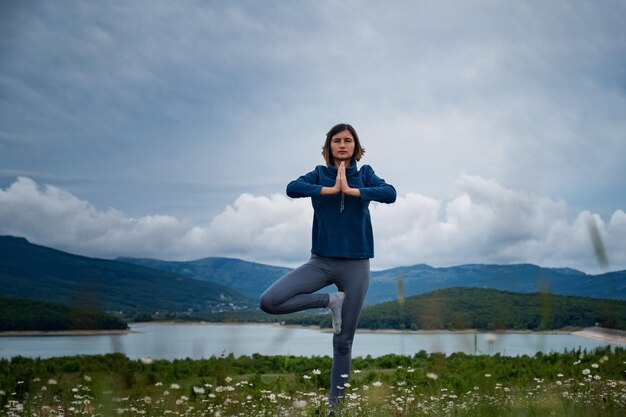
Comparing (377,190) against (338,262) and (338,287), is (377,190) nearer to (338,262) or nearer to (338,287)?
(338,262)

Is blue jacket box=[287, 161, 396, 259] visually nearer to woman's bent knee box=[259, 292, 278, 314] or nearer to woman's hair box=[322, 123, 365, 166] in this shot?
woman's hair box=[322, 123, 365, 166]

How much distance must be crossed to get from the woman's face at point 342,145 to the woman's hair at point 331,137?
0.05 metres

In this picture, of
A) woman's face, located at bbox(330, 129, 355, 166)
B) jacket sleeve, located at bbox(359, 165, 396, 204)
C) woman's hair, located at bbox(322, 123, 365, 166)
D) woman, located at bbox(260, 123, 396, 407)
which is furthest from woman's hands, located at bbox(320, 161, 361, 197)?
woman's hair, located at bbox(322, 123, 365, 166)

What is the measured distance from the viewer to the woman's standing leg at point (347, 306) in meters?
6.66

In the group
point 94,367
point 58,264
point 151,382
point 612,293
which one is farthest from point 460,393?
point 58,264

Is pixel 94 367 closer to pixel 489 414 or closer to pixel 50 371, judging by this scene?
pixel 50 371

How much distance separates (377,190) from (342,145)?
749 mm

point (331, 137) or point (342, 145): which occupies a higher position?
point (331, 137)

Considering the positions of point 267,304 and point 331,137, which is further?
point 331,137

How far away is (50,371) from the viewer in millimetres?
13906

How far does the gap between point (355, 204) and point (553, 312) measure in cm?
325

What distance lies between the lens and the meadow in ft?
17.6

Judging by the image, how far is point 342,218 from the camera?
6.65m

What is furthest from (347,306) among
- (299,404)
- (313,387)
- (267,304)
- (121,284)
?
(121,284)
